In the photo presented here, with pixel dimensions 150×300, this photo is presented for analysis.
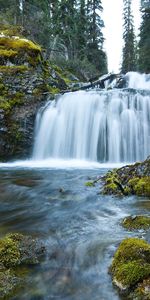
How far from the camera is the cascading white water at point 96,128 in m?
16.3

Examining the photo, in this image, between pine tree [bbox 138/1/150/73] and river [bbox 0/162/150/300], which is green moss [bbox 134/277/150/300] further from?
pine tree [bbox 138/1/150/73]

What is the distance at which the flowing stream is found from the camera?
157 inches

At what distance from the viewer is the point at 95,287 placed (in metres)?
3.74

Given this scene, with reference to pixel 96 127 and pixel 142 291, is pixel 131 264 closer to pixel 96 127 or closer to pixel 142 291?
pixel 142 291

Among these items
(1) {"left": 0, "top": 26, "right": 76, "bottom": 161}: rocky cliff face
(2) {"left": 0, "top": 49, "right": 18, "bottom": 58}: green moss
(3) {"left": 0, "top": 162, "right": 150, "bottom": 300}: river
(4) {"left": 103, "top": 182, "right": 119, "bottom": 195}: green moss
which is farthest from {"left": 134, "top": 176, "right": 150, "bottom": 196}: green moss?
(2) {"left": 0, "top": 49, "right": 18, "bottom": 58}: green moss

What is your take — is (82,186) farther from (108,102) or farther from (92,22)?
(92,22)

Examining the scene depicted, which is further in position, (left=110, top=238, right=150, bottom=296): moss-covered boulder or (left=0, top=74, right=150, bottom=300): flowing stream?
(left=0, top=74, right=150, bottom=300): flowing stream

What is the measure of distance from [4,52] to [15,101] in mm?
3750

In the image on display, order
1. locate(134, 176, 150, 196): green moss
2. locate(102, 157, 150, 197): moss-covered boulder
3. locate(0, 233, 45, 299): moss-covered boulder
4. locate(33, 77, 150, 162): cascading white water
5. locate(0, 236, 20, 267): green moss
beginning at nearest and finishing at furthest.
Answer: locate(0, 233, 45, 299): moss-covered boulder < locate(0, 236, 20, 267): green moss < locate(134, 176, 150, 196): green moss < locate(102, 157, 150, 197): moss-covered boulder < locate(33, 77, 150, 162): cascading white water

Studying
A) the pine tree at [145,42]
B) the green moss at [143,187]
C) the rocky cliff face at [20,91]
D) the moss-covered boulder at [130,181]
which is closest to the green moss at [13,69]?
the rocky cliff face at [20,91]

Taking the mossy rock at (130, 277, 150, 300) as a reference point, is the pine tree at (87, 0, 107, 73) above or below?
above

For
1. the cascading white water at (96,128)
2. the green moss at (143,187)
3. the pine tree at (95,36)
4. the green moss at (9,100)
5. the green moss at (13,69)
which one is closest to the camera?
the green moss at (143,187)

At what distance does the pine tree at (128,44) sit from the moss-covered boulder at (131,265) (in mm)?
41786

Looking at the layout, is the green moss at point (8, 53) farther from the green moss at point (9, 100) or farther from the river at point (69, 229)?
the river at point (69, 229)
